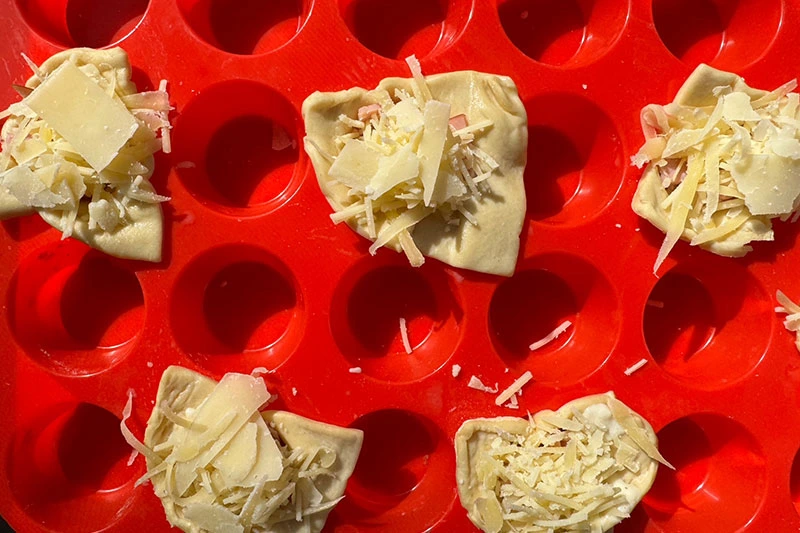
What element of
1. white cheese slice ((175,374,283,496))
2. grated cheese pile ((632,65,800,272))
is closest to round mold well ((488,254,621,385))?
grated cheese pile ((632,65,800,272))

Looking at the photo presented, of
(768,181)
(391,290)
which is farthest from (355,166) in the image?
(768,181)

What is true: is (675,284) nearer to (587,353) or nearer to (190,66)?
(587,353)

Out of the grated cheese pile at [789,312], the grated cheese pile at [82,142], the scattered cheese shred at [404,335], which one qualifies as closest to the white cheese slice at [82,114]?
the grated cheese pile at [82,142]

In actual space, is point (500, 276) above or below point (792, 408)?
above

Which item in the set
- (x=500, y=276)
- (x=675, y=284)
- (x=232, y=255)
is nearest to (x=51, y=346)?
(x=232, y=255)

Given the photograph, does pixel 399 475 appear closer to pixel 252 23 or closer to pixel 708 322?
pixel 708 322

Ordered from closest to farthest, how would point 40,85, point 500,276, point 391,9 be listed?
point 40,85
point 500,276
point 391,9
